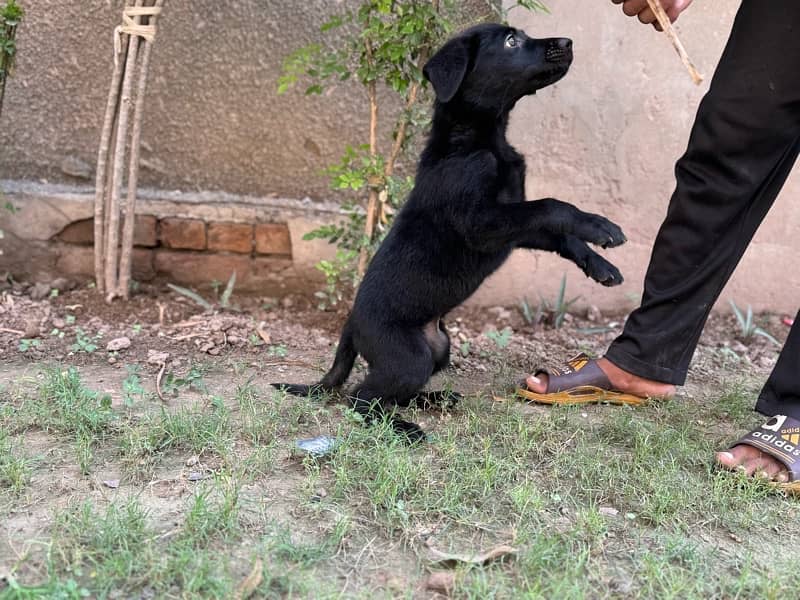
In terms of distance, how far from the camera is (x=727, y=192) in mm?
2754

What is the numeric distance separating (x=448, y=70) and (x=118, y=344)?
1.80m

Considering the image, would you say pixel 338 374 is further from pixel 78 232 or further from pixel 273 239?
pixel 78 232

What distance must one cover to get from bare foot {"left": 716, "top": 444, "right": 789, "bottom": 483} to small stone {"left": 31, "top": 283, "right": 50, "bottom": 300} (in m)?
3.14

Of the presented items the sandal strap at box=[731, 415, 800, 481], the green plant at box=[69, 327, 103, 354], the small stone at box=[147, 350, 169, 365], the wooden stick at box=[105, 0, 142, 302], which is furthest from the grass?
the wooden stick at box=[105, 0, 142, 302]

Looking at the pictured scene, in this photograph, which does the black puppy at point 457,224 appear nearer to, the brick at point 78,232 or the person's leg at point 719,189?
the person's leg at point 719,189

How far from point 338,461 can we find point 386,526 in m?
0.36

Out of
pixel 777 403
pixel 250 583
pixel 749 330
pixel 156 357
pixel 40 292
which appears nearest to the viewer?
pixel 250 583

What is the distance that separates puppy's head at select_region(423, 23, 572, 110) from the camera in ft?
9.15

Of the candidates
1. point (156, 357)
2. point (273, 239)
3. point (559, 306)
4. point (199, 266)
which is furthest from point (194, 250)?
point (559, 306)

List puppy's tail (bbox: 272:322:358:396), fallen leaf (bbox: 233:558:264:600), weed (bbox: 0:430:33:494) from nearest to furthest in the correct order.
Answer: fallen leaf (bbox: 233:558:264:600) < weed (bbox: 0:430:33:494) < puppy's tail (bbox: 272:322:358:396)

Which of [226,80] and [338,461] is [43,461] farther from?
[226,80]

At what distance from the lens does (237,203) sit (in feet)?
13.9

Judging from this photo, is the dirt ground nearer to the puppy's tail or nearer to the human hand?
the puppy's tail

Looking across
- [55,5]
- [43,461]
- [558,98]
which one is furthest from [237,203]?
[43,461]
